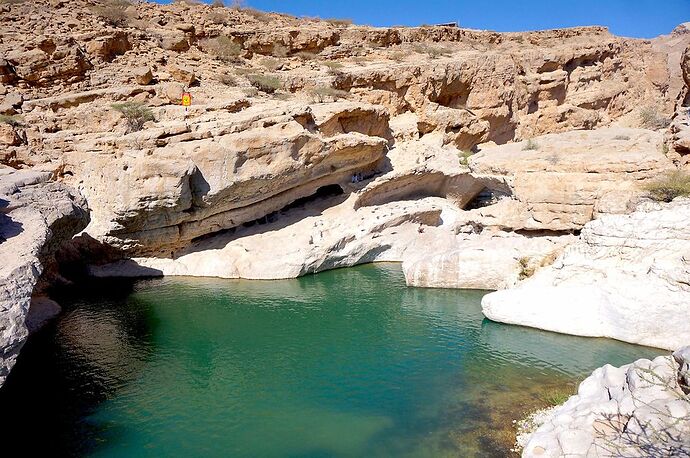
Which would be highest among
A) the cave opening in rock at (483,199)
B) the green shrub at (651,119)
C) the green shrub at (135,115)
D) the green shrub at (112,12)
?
the green shrub at (112,12)

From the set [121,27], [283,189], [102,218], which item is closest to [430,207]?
[283,189]

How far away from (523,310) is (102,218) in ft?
42.3

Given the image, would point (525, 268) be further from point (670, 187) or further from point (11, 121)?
point (11, 121)

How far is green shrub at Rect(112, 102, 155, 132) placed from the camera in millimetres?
16797

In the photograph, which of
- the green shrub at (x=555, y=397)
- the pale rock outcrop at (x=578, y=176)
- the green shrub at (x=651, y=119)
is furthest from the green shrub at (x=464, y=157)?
the green shrub at (x=555, y=397)

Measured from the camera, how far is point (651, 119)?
24.0 meters

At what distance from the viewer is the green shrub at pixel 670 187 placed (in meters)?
11.9

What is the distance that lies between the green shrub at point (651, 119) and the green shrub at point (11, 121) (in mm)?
27072

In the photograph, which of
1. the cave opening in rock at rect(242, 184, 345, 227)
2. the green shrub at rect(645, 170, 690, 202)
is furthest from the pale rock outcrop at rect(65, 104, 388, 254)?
the green shrub at rect(645, 170, 690, 202)

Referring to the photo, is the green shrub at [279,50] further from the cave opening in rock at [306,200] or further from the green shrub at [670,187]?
the green shrub at [670,187]

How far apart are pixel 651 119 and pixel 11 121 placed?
94.6 feet

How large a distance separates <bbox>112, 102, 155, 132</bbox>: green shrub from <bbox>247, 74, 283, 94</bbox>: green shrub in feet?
19.0

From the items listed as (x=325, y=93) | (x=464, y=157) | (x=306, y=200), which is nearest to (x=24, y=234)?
(x=306, y=200)

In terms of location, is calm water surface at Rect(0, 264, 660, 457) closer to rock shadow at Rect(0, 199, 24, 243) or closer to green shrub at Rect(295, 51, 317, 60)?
rock shadow at Rect(0, 199, 24, 243)
